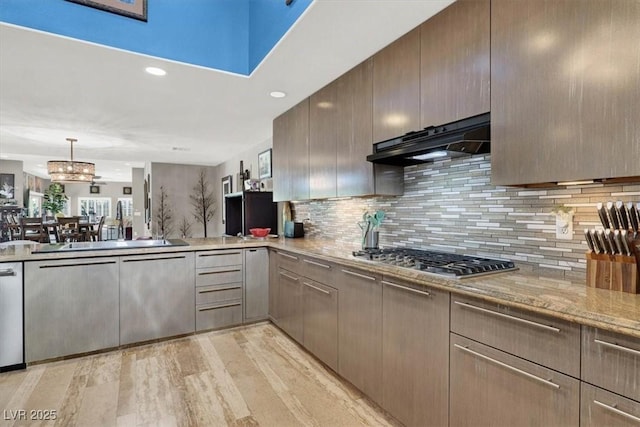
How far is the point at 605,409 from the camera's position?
3.22 feet

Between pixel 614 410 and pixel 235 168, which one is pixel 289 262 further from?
pixel 235 168

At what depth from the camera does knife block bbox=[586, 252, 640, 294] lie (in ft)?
3.84

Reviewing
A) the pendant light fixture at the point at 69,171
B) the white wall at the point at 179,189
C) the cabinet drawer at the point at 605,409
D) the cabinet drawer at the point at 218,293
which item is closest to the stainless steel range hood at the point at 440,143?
the cabinet drawer at the point at 605,409

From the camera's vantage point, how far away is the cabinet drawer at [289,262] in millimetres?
2807

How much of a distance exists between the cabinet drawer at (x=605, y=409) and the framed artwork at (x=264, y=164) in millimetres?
4098

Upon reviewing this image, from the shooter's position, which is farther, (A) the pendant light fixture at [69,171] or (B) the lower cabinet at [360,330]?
(A) the pendant light fixture at [69,171]

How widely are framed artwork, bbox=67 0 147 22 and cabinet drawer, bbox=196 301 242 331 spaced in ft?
8.12

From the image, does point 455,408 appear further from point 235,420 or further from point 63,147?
point 63,147

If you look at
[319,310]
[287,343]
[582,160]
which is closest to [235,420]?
[319,310]

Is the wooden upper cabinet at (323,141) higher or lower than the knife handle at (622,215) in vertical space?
higher

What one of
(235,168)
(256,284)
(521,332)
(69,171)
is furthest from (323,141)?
(69,171)

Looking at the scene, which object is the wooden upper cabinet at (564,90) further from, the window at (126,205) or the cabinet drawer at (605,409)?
the window at (126,205)

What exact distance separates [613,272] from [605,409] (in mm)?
513

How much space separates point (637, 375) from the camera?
0.92 m
